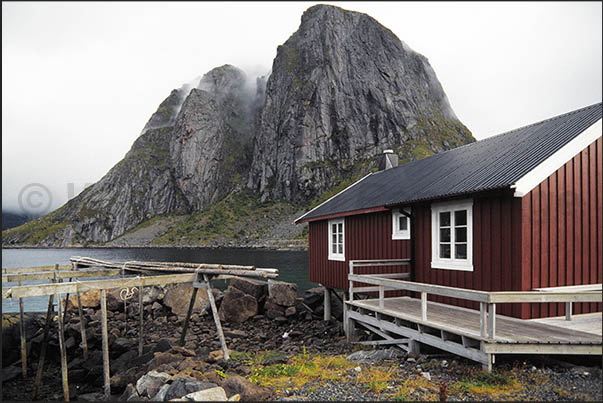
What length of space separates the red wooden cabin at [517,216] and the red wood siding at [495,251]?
24 mm

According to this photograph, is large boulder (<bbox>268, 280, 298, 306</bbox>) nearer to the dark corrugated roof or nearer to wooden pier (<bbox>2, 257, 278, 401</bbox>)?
the dark corrugated roof

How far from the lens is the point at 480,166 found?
37.9 feet

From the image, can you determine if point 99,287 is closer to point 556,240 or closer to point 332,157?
point 556,240

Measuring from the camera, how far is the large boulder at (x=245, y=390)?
22.5 feet

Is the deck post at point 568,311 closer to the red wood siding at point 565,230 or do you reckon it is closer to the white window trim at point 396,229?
the red wood siding at point 565,230

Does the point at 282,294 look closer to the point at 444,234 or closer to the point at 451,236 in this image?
the point at 444,234

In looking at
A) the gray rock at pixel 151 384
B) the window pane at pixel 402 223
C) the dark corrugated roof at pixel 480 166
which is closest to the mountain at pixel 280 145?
the dark corrugated roof at pixel 480 166

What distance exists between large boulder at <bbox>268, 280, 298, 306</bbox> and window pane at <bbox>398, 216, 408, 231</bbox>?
27.4 ft

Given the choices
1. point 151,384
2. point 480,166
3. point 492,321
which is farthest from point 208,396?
point 480,166

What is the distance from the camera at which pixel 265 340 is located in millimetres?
15781

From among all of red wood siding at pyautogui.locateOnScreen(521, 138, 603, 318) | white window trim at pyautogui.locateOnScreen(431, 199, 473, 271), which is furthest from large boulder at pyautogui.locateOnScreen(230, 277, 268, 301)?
red wood siding at pyautogui.locateOnScreen(521, 138, 603, 318)

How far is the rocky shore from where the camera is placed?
6.89 meters

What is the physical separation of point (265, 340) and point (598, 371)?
11.4 m

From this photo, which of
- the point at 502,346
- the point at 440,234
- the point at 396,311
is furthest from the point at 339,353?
the point at 502,346
